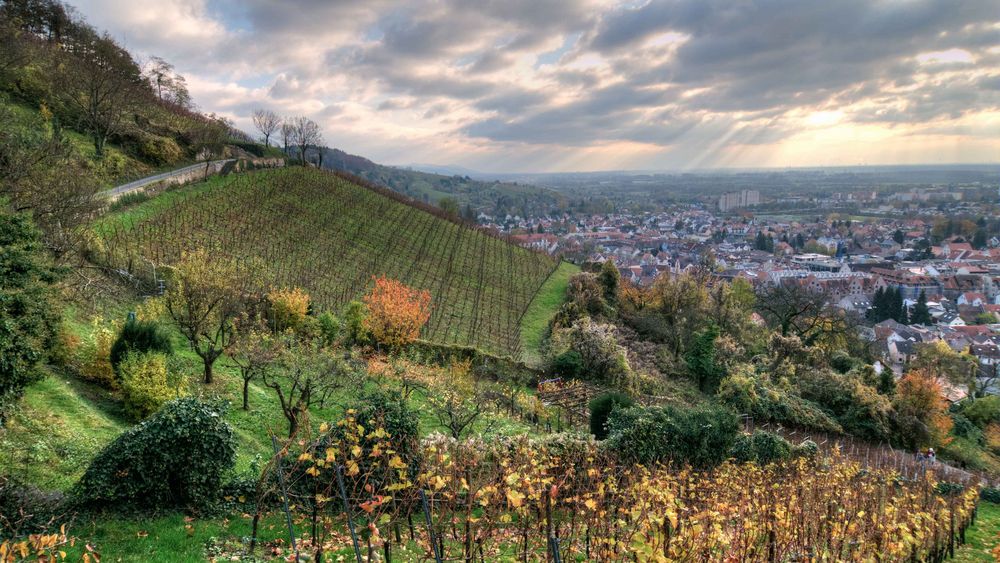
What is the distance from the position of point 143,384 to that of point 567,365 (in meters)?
16.2

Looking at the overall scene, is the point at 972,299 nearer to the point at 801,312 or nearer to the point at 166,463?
the point at 801,312

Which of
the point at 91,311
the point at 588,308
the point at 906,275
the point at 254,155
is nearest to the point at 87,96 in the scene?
the point at 254,155

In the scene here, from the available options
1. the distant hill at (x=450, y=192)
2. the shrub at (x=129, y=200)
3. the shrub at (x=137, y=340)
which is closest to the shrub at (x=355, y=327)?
the shrub at (x=137, y=340)

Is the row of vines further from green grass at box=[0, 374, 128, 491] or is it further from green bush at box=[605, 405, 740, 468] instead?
green grass at box=[0, 374, 128, 491]

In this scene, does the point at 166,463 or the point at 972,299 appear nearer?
the point at 166,463

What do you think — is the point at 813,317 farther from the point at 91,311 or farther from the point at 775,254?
the point at 775,254

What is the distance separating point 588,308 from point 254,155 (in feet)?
99.4

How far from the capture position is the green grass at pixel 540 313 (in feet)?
82.3

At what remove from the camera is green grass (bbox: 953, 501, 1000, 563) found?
11.3 metres

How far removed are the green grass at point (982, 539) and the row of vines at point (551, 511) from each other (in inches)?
Answer: 27.8

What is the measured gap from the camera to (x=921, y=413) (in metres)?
24.6

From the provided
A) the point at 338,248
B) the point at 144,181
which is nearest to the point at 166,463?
the point at 338,248

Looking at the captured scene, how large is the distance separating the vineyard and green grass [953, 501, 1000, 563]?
52.0 feet

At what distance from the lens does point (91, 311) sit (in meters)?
14.5
